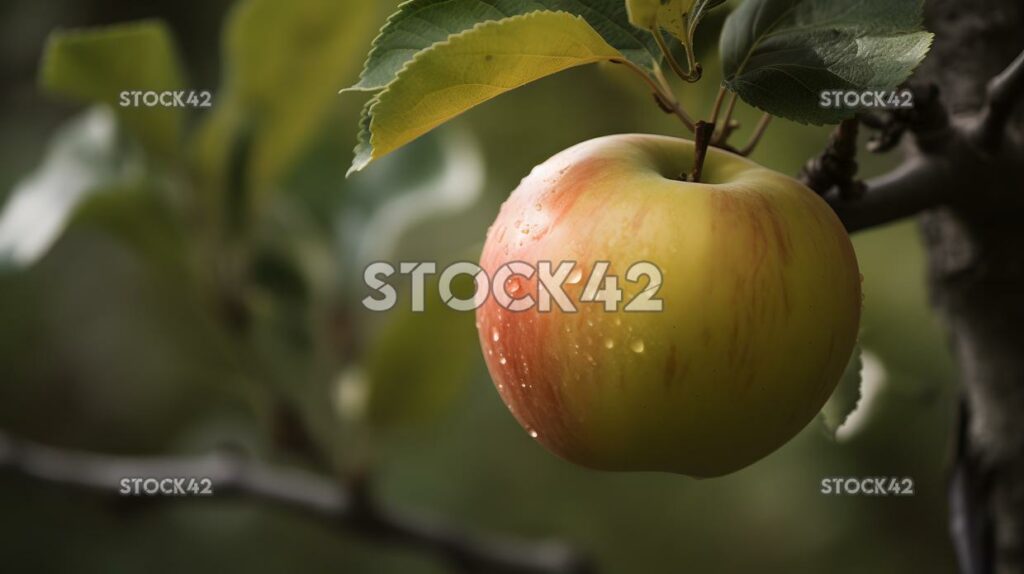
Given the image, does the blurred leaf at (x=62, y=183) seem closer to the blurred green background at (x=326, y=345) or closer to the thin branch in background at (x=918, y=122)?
the blurred green background at (x=326, y=345)

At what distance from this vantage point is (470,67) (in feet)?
1.15

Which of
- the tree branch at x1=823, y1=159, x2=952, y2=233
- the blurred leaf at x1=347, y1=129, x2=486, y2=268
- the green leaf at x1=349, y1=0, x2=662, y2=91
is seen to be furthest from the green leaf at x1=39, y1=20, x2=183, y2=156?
the tree branch at x1=823, y1=159, x2=952, y2=233

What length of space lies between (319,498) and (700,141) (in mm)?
504

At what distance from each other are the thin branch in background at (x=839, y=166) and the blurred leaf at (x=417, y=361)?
369mm

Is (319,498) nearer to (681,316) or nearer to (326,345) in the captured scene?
(326,345)

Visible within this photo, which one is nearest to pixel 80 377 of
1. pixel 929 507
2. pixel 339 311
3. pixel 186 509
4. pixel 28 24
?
pixel 186 509

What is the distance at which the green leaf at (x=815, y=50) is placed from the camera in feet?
1.20

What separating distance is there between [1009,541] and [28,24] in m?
1.26

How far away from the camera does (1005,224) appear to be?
543 millimetres

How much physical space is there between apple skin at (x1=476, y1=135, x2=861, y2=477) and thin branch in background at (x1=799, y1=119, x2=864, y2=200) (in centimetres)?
3

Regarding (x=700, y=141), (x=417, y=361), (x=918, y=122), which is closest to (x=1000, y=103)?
(x=918, y=122)

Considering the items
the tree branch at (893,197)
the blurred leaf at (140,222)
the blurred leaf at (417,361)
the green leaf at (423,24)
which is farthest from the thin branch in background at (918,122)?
the blurred leaf at (140,222)

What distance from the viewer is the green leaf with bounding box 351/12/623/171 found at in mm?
343

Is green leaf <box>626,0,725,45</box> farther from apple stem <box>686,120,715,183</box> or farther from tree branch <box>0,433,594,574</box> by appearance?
tree branch <box>0,433,594,574</box>
